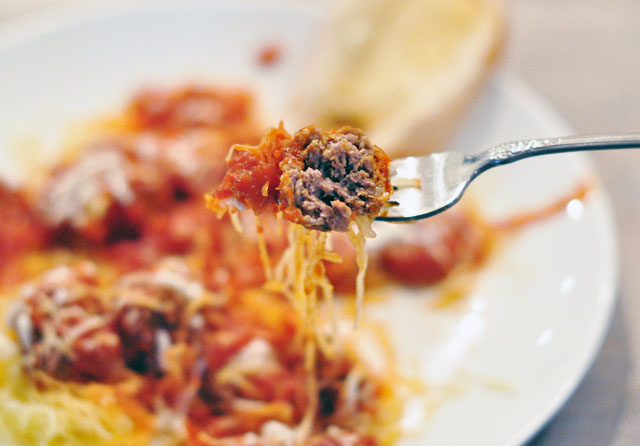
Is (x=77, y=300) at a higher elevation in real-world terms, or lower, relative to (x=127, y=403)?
higher

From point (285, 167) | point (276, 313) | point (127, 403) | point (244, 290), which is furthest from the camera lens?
point (244, 290)

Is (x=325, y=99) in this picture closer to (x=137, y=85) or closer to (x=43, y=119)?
(x=137, y=85)

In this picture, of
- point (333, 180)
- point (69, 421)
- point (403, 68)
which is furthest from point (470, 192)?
point (69, 421)

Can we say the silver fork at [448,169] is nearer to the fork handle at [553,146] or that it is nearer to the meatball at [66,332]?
the fork handle at [553,146]

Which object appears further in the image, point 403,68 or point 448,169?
point 403,68

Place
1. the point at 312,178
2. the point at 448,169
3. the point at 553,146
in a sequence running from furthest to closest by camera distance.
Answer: the point at 448,169 → the point at 553,146 → the point at 312,178

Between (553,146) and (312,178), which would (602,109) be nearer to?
(553,146)

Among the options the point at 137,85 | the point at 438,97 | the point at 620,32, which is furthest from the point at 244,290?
the point at 620,32

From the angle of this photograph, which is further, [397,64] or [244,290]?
[397,64]
